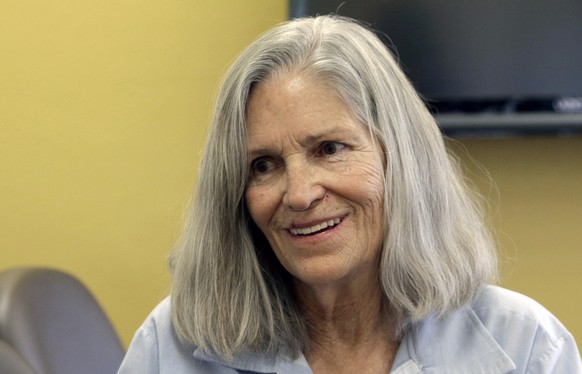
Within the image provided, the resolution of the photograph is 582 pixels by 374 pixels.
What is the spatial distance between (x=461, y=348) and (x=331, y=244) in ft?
0.92

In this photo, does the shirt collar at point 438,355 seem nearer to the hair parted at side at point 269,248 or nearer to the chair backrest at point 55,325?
the hair parted at side at point 269,248

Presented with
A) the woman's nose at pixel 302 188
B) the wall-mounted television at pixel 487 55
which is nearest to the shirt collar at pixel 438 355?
the woman's nose at pixel 302 188

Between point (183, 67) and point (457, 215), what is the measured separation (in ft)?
3.52

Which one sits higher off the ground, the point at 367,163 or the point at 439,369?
→ the point at 367,163

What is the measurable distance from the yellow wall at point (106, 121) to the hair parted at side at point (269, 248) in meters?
0.88

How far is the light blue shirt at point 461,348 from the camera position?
166cm

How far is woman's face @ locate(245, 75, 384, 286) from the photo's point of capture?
1584 millimetres

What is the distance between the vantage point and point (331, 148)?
160cm

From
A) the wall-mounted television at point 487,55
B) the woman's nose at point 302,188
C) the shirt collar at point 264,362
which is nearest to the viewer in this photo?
the woman's nose at point 302,188

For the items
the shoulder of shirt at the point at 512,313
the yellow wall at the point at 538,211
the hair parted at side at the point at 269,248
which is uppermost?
the hair parted at side at the point at 269,248

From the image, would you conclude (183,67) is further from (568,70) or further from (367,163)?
(367,163)

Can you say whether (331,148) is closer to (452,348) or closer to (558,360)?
(452,348)

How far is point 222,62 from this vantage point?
8.56 feet

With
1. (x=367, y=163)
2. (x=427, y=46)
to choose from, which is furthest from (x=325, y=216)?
(x=427, y=46)
